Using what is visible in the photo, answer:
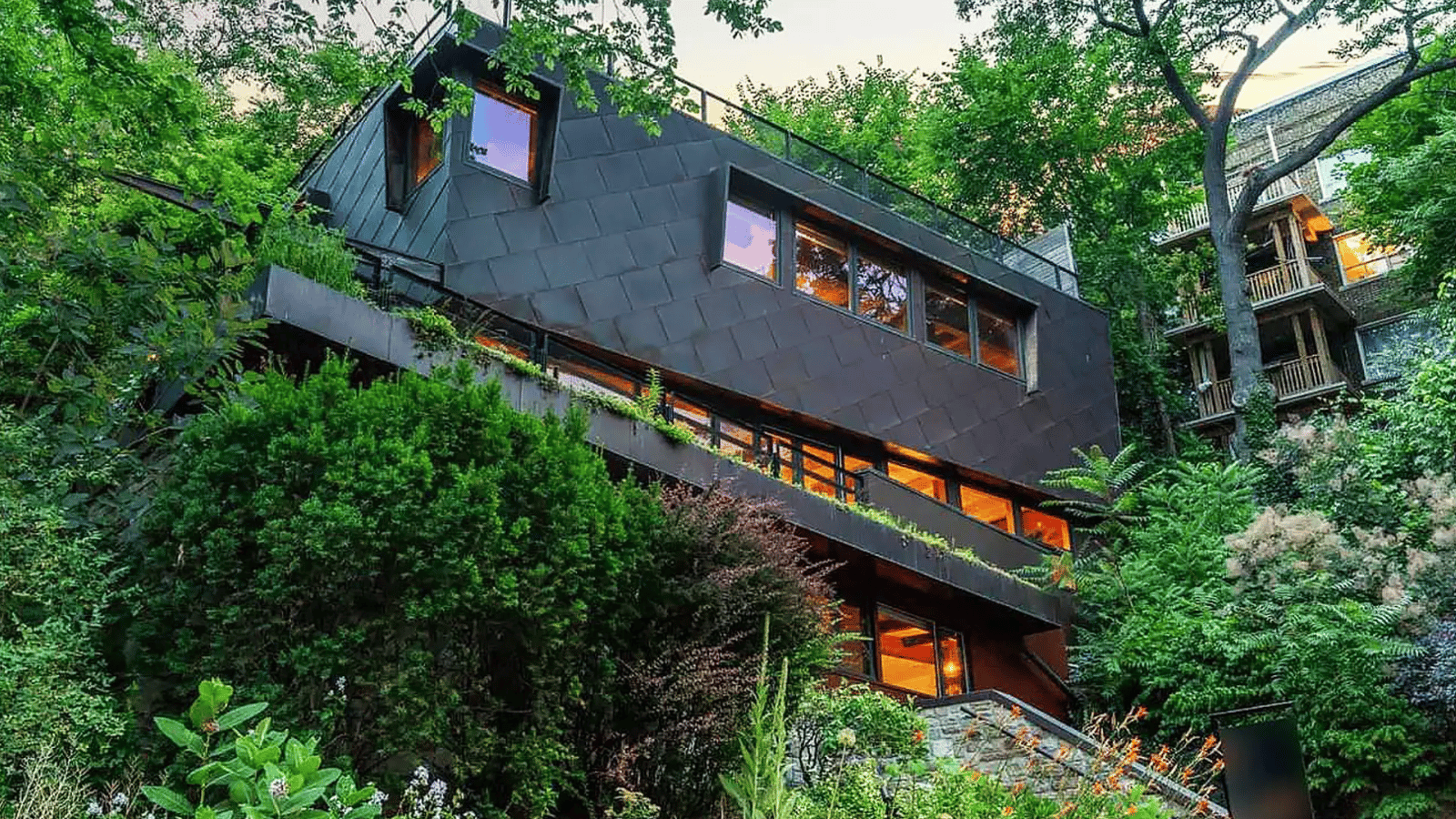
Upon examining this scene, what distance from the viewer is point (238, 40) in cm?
1034

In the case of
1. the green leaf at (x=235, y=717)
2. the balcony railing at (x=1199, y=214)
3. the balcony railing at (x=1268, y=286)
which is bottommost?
the green leaf at (x=235, y=717)

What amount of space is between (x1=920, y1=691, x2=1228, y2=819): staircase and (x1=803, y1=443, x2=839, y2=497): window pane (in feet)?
14.6

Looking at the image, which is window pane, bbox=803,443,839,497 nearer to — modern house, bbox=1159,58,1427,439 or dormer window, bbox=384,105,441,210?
dormer window, bbox=384,105,441,210

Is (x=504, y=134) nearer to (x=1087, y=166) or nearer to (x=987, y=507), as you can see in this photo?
(x=987, y=507)

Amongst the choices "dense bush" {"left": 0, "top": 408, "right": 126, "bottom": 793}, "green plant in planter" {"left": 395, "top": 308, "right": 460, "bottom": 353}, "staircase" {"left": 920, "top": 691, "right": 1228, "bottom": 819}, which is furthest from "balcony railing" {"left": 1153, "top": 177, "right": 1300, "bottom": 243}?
"dense bush" {"left": 0, "top": 408, "right": 126, "bottom": 793}

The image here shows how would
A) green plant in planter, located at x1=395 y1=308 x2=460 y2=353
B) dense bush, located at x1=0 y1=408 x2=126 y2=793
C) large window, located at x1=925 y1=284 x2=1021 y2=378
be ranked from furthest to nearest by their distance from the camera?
large window, located at x1=925 y1=284 x2=1021 y2=378, green plant in planter, located at x1=395 y1=308 x2=460 y2=353, dense bush, located at x1=0 y1=408 x2=126 y2=793

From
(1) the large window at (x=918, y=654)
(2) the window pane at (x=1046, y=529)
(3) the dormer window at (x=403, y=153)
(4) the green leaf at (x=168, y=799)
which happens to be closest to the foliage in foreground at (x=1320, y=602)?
(2) the window pane at (x=1046, y=529)

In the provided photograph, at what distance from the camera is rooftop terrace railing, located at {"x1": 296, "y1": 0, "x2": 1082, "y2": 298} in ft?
54.2

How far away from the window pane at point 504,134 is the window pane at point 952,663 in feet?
27.4

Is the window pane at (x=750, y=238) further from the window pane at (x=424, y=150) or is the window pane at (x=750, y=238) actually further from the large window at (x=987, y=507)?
the large window at (x=987, y=507)

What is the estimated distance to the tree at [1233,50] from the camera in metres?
21.5

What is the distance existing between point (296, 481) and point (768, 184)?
1070 centimetres

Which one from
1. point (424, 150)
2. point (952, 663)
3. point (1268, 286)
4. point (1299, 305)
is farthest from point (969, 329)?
point (1268, 286)

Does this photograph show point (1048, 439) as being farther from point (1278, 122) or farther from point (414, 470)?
point (1278, 122)
